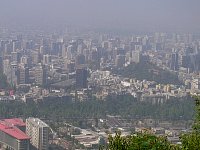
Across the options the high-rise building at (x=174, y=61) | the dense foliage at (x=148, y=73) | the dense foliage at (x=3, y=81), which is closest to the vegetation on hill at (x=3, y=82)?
the dense foliage at (x=3, y=81)

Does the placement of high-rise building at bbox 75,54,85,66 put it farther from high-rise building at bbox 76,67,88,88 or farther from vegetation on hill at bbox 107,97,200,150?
vegetation on hill at bbox 107,97,200,150

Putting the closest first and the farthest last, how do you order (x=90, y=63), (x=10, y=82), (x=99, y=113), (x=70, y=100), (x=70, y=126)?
1. (x=70, y=126)
2. (x=99, y=113)
3. (x=70, y=100)
4. (x=10, y=82)
5. (x=90, y=63)

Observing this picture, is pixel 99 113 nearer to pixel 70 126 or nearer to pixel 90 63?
pixel 70 126

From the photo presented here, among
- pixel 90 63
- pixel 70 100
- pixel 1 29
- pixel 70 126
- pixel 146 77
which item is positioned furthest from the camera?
pixel 1 29

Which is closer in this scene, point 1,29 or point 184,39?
point 184,39

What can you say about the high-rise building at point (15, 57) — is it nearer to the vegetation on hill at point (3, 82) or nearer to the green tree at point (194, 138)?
the vegetation on hill at point (3, 82)

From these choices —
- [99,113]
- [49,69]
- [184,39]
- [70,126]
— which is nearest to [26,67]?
[49,69]

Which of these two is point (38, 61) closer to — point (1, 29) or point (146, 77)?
point (146, 77)

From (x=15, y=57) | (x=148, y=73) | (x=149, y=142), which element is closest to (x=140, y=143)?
(x=149, y=142)
